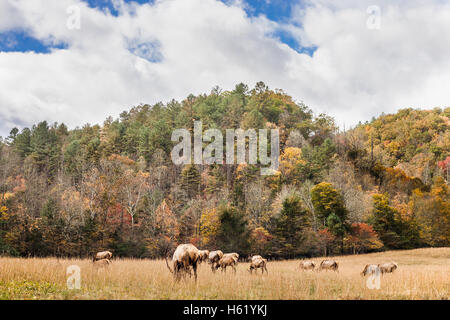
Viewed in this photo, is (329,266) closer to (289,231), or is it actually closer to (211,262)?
(211,262)

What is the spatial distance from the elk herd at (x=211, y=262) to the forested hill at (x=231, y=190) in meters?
18.1

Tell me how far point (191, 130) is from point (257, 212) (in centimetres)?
4310

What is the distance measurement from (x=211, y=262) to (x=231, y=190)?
38.7m

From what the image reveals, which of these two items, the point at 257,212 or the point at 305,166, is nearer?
the point at 257,212

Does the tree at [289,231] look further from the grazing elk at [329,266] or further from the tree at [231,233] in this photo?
the grazing elk at [329,266]

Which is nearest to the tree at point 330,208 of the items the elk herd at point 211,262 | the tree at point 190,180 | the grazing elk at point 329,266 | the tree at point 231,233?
the tree at point 231,233

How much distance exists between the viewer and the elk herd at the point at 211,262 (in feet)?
42.0

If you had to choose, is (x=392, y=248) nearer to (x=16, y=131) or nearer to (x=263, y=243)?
(x=263, y=243)

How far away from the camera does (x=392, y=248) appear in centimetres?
5469

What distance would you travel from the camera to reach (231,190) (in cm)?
6169

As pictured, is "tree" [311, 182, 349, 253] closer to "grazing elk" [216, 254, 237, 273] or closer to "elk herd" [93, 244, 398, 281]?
"elk herd" [93, 244, 398, 281]

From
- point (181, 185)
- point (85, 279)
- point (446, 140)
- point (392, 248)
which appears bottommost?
point (392, 248)

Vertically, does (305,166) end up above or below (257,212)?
above
